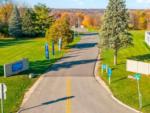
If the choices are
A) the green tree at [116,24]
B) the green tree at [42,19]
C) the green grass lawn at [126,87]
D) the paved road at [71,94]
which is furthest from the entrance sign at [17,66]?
the green tree at [42,19]

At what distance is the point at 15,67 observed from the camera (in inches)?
1522

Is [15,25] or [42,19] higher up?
[42,19]

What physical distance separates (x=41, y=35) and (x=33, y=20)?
13.9 ft

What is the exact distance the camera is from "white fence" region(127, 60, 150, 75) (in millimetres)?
37891

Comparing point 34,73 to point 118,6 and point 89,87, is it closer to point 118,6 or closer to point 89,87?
point 89,87

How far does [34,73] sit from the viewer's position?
39.6 m

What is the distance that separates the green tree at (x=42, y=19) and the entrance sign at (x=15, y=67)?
159ft

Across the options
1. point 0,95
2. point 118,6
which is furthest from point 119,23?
point 0,95

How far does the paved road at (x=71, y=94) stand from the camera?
2613cm

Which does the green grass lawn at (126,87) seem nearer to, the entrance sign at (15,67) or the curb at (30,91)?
the curb at (30,91)

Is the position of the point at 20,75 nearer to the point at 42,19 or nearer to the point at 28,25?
the point at 42,19

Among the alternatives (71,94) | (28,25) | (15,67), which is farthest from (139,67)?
(28,25)

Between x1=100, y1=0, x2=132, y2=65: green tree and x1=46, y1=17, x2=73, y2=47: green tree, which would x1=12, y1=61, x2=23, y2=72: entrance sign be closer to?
x1=100, y1=0, x2=132, y2=65: green tree

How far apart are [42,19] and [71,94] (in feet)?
197
